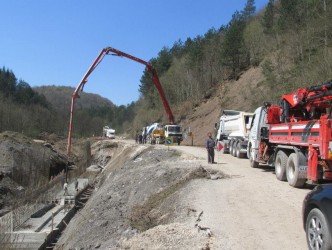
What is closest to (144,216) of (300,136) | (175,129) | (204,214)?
(204,214)

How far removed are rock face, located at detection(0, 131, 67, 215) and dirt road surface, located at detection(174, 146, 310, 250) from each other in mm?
21879

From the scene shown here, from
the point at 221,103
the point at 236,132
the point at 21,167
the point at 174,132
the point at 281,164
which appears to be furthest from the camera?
the point at 221,103

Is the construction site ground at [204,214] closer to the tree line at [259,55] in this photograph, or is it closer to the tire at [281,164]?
the tire at [281,164]

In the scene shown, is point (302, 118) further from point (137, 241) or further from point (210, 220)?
point (137, 241)

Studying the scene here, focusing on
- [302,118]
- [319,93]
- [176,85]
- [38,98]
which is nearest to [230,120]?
[302,118]

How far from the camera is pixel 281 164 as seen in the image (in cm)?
1495

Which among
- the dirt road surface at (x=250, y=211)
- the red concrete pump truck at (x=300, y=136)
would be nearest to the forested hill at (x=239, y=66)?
the red concrete pump truck at (x=300, y=136)

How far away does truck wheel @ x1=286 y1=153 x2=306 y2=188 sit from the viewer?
1309 cm

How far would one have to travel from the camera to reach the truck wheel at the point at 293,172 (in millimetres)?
13086

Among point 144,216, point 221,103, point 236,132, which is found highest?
point 221,103

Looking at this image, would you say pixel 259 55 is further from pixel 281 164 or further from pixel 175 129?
pixel 281 164

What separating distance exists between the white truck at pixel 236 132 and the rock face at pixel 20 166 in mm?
16620

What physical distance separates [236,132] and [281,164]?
1446cm

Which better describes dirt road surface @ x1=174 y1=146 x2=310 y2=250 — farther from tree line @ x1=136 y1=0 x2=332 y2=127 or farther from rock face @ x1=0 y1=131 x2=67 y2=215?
rock face @ x1=0 y1=131 x2=67 y2=215
